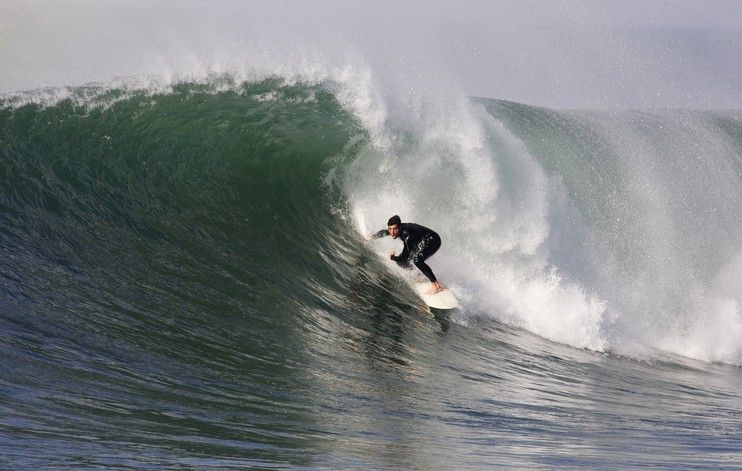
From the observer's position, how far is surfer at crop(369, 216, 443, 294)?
1043 centimetres

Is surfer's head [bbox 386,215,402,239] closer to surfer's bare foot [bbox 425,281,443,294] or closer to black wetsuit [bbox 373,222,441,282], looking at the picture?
black wetsuit [bbox 373,222,441,282]

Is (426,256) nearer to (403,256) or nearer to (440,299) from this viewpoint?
(403,256)

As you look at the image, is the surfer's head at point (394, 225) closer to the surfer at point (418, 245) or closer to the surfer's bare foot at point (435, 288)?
the surfer at point (418, 245)

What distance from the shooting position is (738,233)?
15.5 m

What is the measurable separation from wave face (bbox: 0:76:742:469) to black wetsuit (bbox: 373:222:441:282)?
42 cm

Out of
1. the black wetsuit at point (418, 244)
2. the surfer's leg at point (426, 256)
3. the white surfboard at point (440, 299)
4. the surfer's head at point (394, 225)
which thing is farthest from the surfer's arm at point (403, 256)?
the white surfboard at point (440, 299)

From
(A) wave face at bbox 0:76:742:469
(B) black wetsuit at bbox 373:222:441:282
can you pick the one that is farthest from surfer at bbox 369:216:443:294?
(A) wave face at bbox 0:76:742:469

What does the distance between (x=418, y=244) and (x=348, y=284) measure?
0.91 meters

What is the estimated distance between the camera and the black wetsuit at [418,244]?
10.4 m

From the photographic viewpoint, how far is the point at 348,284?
10.5 m

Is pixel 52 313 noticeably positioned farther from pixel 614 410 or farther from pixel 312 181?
pixel 312 181

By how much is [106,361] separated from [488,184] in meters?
6.98

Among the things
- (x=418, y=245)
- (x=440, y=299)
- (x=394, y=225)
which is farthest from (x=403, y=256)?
(x=440, y=299)

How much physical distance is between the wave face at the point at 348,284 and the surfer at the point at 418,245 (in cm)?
40
